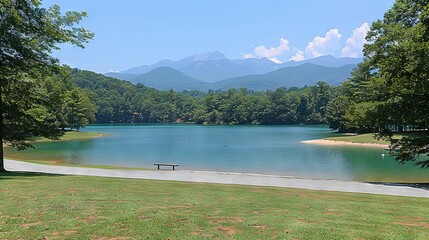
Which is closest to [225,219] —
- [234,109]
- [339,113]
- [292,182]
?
[292,182]

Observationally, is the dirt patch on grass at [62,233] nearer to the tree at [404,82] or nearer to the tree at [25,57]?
the tree at [25,57]

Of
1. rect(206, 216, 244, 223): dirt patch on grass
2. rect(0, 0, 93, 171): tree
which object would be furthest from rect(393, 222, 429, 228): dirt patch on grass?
rect(0, 0, 93, 171): tree

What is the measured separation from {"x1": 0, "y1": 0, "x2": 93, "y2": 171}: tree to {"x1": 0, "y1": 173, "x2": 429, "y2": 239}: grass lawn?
605 cm

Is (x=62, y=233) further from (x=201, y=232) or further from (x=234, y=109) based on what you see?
(x=234, y=109)

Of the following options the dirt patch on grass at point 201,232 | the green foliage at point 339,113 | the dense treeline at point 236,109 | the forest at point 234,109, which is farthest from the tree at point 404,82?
the dense treeline at point 236,109

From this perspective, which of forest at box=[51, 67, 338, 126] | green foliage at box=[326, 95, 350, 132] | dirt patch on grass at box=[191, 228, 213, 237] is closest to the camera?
dirt patch on grass at box=[191, 228, 213, 237]

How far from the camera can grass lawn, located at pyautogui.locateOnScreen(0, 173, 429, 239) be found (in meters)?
7.55

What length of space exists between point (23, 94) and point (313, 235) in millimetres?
15544

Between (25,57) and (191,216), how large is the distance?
1293cm

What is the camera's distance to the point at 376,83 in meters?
20.2

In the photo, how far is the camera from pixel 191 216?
29.7 feet

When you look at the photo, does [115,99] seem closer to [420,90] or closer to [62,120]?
[62,120]

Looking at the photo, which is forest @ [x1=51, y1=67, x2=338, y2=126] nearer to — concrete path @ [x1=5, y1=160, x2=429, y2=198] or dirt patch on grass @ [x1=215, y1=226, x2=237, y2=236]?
concrete path @ [x1=5, y1=160, x2=429, y2=198]

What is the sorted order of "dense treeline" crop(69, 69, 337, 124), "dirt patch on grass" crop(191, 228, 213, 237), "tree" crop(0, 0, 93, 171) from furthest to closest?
"dense treeline" crop(69, 69, 337, 124)
"tree" crop(0, 0, 93, 171)
"dirt patch on grass" crop(191, 228, 213, 237)
